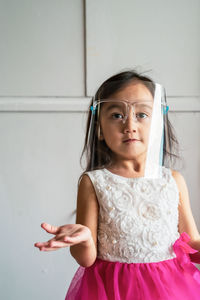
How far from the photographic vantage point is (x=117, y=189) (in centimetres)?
68

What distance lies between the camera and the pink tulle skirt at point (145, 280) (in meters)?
0.62

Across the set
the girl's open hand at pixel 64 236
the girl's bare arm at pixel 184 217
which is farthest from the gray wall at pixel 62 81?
the girl's open hand at pixel 64 236

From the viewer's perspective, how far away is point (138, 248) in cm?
65

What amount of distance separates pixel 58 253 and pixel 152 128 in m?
0.65

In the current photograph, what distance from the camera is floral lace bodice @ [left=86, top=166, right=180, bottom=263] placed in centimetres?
65

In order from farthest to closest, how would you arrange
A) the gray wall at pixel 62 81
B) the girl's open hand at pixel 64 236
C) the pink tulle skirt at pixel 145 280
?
the gray wall at pixel 62 81
the pink tulle skirt at pixel 145 280
the girl's open hand at pixel 64 236

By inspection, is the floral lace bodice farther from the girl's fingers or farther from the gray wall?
the gray wall

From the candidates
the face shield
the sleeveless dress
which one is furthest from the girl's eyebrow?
the sleeveless dress

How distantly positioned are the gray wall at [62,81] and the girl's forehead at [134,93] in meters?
0.42

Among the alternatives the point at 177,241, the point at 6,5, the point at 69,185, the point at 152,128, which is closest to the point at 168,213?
the point at 177,241

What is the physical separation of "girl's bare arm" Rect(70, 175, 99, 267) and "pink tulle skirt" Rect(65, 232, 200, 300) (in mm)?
40

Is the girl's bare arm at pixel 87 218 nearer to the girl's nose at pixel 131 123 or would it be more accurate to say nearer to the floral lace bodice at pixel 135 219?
the floral lace bodice at pixel 135 219

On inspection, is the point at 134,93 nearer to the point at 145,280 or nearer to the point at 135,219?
the point at 135,219

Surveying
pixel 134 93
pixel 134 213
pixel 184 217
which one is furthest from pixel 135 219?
pixel 134 93
